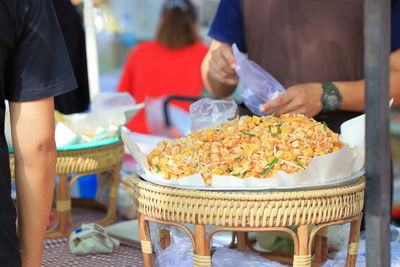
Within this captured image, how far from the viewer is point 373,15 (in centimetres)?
112

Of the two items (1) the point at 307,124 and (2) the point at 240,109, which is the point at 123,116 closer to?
(2) the point at 240,109

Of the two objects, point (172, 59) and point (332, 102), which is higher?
point (332, 102)

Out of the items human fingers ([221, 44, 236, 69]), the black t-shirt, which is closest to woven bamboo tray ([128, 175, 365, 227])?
the black t-shirt

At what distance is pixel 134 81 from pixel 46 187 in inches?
151

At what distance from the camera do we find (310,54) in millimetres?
2199

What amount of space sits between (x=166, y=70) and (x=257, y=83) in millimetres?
3072

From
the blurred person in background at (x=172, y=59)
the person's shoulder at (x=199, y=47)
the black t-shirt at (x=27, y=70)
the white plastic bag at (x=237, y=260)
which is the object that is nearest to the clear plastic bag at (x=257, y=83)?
the white plastic bag at (x=237, y=260)

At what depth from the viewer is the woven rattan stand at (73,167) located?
2.32 metres

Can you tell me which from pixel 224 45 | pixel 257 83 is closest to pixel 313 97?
pixel 257 83

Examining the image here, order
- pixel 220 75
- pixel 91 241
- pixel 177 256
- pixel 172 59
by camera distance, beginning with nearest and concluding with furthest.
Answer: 1. pixel 177 256
2. pixel 91 241
3. pixel 220 75
4. pixel 172 59

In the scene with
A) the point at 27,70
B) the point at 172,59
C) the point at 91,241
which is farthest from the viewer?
the point at 172,59

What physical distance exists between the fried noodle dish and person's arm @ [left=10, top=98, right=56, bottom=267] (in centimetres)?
30

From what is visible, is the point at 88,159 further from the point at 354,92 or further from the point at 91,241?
the point at 354,92

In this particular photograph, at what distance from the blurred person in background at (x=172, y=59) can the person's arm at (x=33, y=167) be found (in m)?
3.66
